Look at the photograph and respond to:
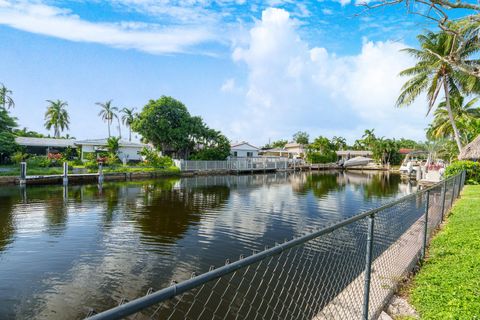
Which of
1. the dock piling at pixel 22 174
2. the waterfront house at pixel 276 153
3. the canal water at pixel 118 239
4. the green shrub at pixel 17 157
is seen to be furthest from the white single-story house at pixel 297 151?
the dock piling at pixel 22 174

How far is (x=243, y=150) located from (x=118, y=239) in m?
42.0

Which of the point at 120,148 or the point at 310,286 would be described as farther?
the point at 120,148

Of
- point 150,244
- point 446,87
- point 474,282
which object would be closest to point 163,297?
point 474,282

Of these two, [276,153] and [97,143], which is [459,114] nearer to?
[276,153]

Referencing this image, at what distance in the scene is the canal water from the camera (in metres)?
6.41

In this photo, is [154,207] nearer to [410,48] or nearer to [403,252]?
[403,252]

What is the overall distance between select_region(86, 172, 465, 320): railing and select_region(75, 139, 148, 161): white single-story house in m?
37.3

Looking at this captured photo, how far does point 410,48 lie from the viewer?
2447cm

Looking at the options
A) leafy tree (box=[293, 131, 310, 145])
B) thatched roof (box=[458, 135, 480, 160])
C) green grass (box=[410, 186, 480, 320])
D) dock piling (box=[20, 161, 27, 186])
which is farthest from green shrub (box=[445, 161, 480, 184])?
leafy tree (box=[293, 131, 310, 145])

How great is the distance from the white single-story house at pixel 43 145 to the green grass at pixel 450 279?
42.9m

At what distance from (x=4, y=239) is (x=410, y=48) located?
2811 cm

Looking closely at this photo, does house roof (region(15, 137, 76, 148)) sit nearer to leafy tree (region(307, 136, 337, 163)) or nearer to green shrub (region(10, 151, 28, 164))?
green shrub (region(10, 151, 28, 164))

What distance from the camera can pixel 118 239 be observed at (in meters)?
10.0

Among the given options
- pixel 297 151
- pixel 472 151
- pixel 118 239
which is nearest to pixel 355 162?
pixel 297 151
